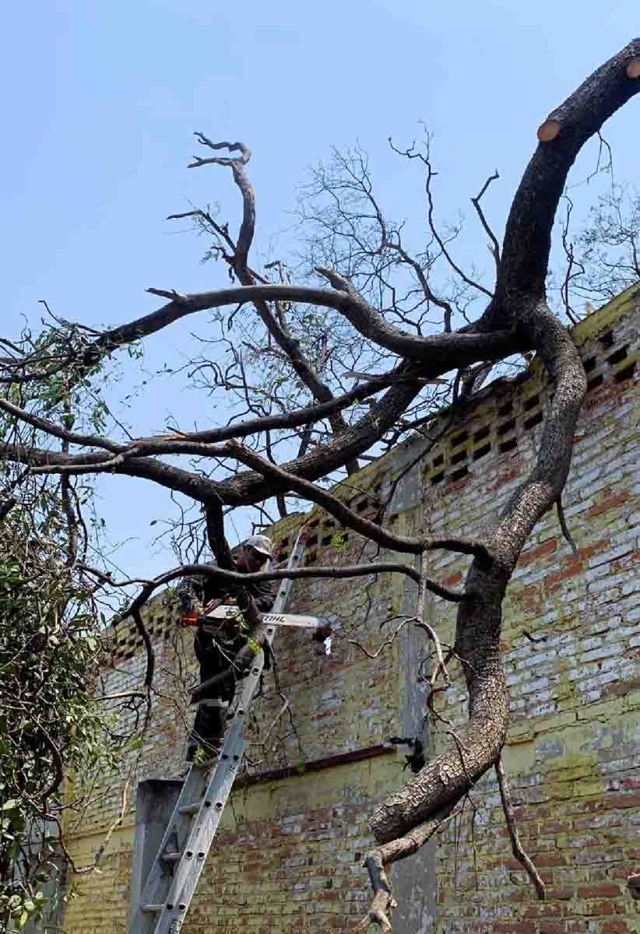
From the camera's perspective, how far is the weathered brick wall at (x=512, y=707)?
4.47 metres

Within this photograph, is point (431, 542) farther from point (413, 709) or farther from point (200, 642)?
point (200, 642)

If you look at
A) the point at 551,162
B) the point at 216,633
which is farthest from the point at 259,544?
the point at 551,162

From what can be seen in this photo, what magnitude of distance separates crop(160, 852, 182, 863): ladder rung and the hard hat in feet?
7.26

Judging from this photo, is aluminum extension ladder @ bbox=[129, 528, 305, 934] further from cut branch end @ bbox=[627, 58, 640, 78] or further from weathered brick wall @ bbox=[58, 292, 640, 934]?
cut branch end @ bbox=[627, 58, 640, 78]

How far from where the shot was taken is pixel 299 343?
8633mm

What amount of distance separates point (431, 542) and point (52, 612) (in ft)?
6.63

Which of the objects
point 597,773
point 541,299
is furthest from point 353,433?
point 597,773

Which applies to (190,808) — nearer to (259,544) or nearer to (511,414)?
(259,544)

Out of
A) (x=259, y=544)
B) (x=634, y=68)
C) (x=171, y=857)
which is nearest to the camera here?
(x=634, y=68)

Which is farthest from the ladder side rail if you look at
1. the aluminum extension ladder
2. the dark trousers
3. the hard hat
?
the hard hat

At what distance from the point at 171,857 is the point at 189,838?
0.29 m

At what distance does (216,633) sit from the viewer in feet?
22.0

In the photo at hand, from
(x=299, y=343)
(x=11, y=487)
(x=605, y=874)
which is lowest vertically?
(x=605, y=874)

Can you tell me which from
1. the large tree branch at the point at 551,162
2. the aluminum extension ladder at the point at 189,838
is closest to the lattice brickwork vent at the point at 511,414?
the large tree branch at the point at 551,162
